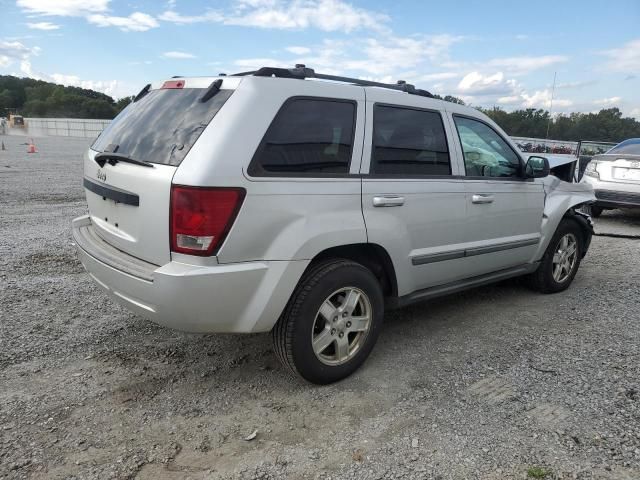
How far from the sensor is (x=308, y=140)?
302 cm

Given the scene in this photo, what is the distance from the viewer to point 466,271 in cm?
405

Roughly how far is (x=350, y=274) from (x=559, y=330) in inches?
86.2

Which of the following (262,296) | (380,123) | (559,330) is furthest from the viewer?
(559,330)

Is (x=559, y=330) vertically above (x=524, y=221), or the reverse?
(x=524, y=221)

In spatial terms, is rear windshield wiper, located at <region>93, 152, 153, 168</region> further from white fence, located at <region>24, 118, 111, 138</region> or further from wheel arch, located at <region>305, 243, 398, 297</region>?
white fence, located at <region>24, 118, 111, 138</region>

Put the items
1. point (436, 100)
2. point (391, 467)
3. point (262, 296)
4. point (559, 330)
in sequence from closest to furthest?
point (391, 467) → point (262, 296) → point (436, 100) → point (559, 330)

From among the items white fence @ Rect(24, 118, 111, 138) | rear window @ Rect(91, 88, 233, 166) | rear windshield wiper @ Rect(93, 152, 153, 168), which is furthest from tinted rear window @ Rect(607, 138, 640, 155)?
white fence @ Rect(24, 118, 111, 138)

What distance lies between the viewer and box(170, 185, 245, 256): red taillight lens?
2570 millimetres

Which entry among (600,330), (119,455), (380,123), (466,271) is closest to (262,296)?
(119,455)

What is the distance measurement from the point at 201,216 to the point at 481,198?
7.86 ft

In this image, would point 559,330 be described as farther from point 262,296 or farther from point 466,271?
point 262,296

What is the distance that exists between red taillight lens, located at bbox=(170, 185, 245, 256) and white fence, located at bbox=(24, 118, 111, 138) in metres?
58.6

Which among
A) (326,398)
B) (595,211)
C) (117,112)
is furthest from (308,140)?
(117,112)

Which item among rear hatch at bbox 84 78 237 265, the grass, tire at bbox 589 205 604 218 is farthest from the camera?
tire at bbox 589 205 604 218
